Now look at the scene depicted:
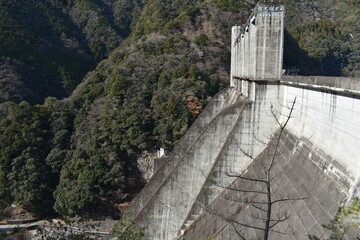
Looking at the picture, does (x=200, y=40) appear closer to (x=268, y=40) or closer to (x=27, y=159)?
(x=27, y=159)

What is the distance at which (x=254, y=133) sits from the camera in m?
9.18

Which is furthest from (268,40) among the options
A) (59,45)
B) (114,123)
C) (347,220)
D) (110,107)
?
(59,45)

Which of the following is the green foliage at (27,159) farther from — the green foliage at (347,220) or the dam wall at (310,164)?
the green foliage at (347,220)

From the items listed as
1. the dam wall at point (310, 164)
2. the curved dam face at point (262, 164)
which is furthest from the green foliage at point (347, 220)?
the curved dam face at point (262, 164)

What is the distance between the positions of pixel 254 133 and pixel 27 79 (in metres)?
42.2

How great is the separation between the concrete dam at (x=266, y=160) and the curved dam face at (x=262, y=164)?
2cm

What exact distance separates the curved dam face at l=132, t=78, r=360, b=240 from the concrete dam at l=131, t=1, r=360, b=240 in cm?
2

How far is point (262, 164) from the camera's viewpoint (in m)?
8.10

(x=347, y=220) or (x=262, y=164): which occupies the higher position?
(x=347, y=220)

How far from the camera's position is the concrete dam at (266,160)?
553 centimetres

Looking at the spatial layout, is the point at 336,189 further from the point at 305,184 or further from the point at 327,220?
the point at 305,184

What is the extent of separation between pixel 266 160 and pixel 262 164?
670 millimetres

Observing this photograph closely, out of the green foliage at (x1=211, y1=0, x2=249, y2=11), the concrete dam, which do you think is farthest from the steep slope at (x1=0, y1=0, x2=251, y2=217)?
the concrete dam

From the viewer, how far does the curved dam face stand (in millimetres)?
5473
